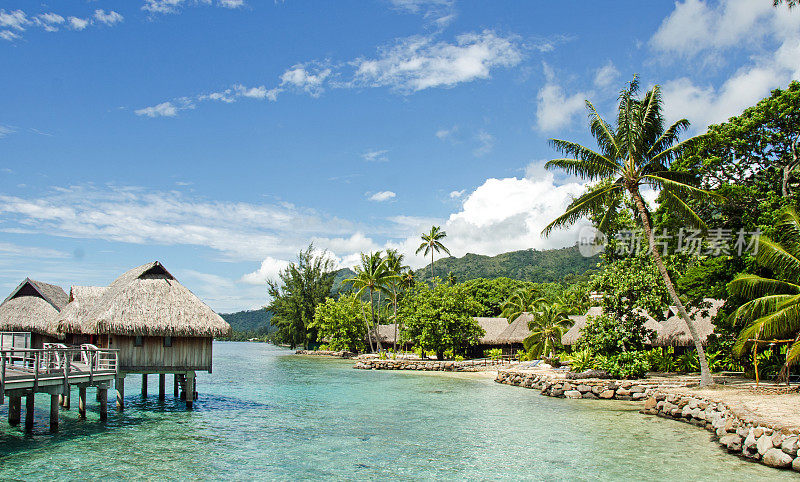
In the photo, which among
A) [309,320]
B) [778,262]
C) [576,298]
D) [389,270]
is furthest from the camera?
[309,320]

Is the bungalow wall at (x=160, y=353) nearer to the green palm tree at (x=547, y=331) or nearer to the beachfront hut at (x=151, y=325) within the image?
the beachfront hut at (x=151, y=325)

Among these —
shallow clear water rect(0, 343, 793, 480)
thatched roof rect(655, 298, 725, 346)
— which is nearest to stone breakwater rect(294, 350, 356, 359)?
shallow clear water rect(0, 343, 793, 480)

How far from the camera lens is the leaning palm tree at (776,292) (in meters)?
16.5

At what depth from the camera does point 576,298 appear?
56062mm

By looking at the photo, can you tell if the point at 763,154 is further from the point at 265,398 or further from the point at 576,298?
the point at 576,298

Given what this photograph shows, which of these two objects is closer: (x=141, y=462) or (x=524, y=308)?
(x=141, y=462)

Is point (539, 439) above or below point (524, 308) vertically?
below

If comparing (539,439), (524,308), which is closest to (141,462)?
(539,439)

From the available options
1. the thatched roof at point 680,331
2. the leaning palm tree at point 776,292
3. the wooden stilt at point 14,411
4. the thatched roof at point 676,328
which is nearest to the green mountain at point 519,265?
the thatched roof at point 676,328

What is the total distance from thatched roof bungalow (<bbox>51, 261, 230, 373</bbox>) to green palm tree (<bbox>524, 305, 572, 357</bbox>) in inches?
865

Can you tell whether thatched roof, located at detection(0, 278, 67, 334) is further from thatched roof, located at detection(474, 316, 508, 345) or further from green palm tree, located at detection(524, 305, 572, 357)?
thatched roof, located at detection(474, 316, 508, 345)

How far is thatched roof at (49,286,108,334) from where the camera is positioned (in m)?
18.9

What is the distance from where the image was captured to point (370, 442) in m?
13.9

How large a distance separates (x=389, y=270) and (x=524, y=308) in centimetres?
1656
